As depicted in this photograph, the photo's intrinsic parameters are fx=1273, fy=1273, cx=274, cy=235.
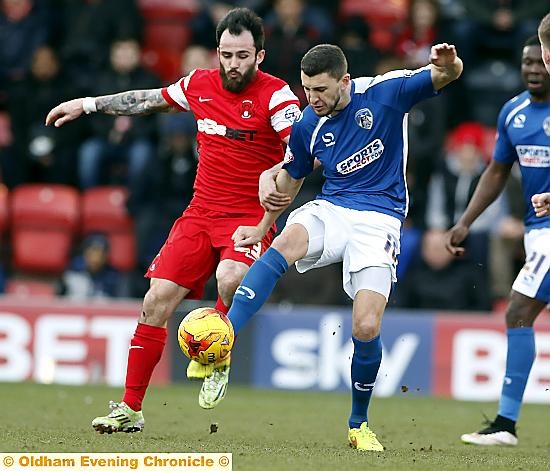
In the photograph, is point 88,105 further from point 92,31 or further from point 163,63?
point 163,63

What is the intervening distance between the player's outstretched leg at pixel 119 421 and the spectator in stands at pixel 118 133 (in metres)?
6.56

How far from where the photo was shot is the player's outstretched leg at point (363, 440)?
8031 mm

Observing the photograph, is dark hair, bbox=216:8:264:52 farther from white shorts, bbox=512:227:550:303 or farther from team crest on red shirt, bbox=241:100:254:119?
white shorts, bbox=512:227:550:303

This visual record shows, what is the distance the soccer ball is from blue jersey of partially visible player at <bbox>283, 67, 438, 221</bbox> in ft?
3.98

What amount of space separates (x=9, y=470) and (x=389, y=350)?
284 inches

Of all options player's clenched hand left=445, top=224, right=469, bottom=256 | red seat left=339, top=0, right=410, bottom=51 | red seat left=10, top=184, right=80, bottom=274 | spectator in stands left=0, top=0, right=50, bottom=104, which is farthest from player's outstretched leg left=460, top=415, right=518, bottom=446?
spectator in stands left=0, top=0, right=50, bottom=104

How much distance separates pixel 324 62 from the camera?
7742mm

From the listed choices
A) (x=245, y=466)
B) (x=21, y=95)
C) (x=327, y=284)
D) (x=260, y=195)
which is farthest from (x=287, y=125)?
(x=21, y=95)

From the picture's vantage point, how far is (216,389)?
25.6 ft

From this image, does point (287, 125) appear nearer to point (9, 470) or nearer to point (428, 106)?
point (9, 470)

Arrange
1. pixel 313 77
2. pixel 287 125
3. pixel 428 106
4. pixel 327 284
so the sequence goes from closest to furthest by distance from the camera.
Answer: pixel 313 77 → pixel 287 125 → pixel 327 284 → pixel 428 106

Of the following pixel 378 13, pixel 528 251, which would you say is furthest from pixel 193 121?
pixel 528 251

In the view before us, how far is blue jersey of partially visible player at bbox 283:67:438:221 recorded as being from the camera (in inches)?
320

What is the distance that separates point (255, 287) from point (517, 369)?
90.8 inches
